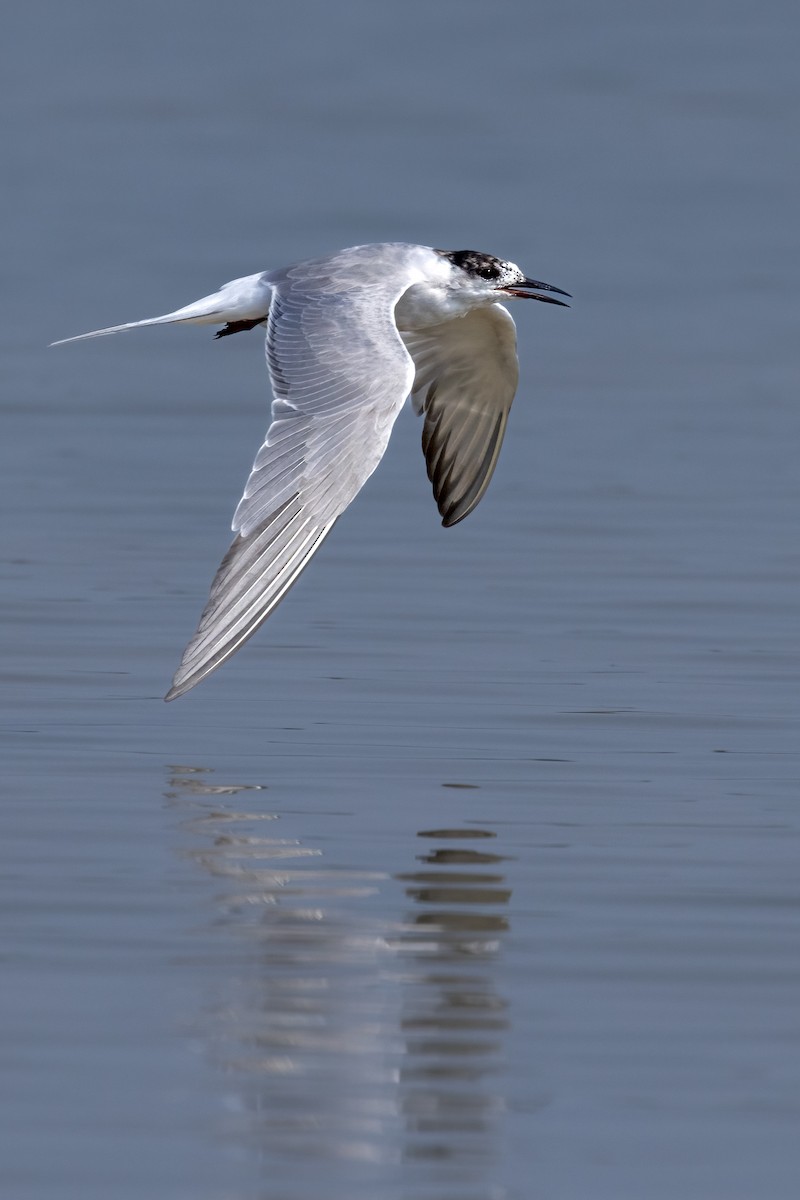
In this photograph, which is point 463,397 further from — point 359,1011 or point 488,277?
point 359,1011

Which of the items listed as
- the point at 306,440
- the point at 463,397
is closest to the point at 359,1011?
the point at 306,440

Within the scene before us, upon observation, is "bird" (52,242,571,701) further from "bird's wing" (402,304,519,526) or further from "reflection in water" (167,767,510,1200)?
"reflection in water" (167,767,510,1200)

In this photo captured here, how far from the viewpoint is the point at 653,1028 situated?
5.72 metres

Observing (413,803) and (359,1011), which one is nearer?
(359,1011)

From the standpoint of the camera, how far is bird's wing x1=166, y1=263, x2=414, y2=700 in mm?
7688

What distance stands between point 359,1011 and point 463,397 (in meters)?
5.51

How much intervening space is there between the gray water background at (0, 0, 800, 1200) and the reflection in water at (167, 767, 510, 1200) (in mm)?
12

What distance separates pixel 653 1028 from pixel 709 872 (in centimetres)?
133

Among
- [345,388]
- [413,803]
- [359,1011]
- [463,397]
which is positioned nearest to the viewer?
[359,1011]

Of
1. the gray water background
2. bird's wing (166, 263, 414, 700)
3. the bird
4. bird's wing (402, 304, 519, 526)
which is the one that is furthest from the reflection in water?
bird's wing (402, 304, 519, 526)

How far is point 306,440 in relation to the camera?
8.35 m

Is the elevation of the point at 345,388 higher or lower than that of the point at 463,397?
higher

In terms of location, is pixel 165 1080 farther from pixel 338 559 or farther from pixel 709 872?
pixel 338 559

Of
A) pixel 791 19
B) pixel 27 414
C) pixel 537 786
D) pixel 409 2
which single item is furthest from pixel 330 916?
pixel 409 2
